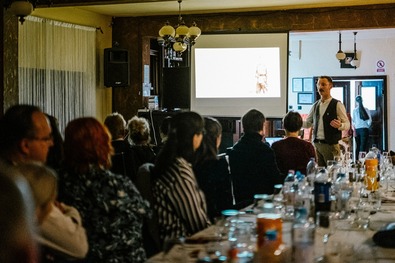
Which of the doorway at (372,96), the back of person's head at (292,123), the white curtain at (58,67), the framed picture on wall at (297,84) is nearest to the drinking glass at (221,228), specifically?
the back of person's head at (292,123)

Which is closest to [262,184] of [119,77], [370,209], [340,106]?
[370,209]

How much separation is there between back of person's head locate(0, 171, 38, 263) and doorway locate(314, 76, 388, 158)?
1566 centimetres

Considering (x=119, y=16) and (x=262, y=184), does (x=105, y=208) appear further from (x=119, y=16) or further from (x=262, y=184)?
(x=119, y=16)

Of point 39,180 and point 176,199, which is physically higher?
point 39,180

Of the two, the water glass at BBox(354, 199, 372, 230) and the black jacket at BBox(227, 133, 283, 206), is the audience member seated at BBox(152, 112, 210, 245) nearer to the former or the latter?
the water glass at BBox(354, 199, 372, 230)

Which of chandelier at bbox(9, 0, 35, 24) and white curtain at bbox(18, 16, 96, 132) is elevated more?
chandelier at bbox(9, 0, 35, 24)

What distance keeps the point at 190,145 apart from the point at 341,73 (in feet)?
44.9

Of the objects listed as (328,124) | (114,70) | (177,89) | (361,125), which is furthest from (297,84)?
(328,124)

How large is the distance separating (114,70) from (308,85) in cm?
736

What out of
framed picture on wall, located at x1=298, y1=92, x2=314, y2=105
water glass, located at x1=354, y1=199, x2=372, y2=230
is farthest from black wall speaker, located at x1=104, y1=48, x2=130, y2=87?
water glass, located at x1=354, y1=199, x2=372, y2=230

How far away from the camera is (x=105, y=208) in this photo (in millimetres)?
2570

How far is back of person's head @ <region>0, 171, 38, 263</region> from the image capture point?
0.47 meters

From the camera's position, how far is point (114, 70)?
10.6 metres

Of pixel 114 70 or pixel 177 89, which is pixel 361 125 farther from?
pixel 114 70
